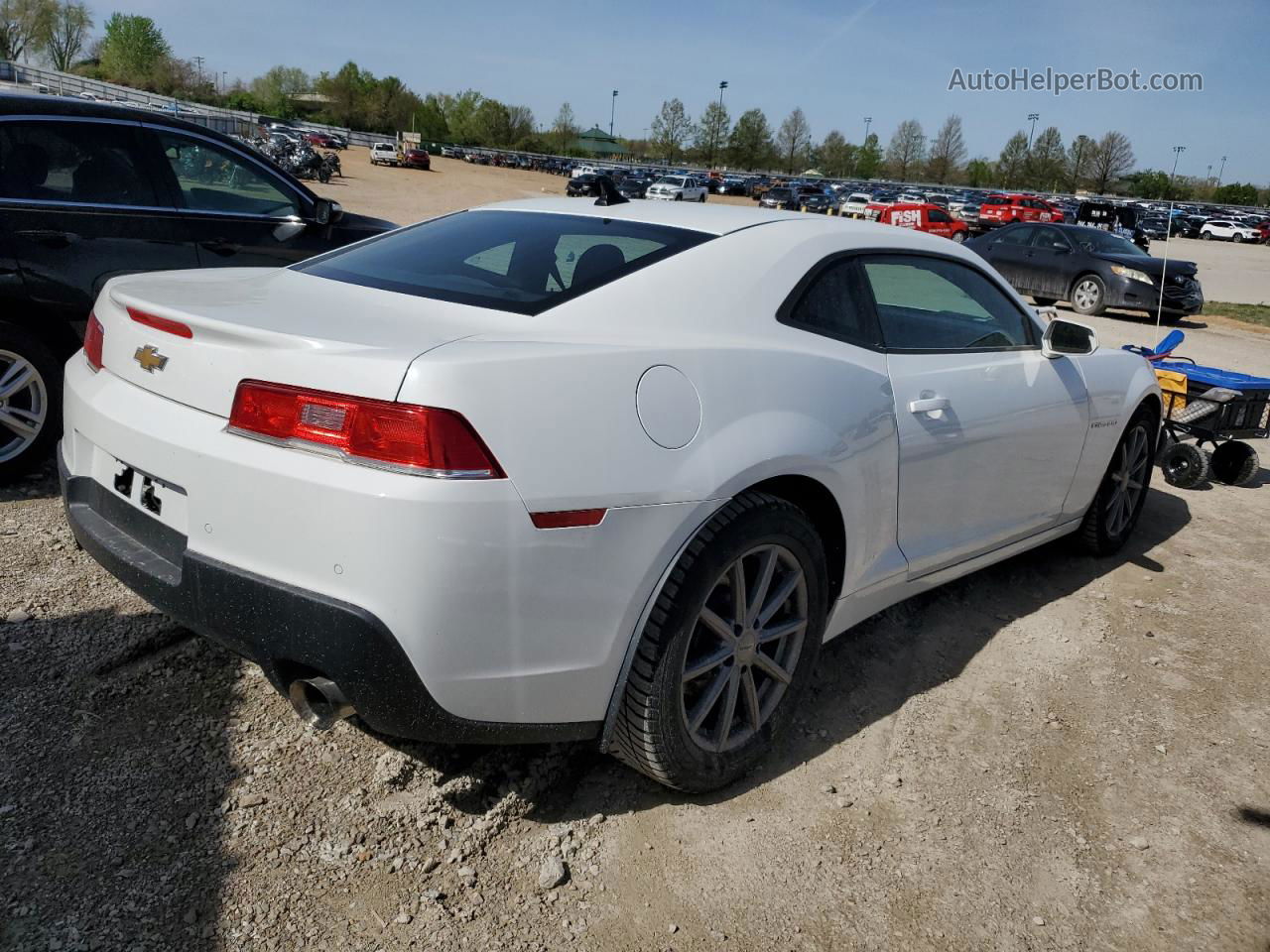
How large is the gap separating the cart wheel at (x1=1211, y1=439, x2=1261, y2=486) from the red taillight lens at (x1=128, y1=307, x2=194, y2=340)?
21.3 feet

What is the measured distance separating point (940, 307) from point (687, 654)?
192cm

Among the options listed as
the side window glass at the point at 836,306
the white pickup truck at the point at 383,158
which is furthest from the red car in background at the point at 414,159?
the side window glass at the point at 836,306

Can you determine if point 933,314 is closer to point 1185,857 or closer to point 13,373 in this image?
point 1185,857

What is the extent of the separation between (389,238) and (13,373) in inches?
85.6

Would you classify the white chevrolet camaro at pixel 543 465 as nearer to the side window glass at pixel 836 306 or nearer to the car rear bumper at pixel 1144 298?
the side window glass at pixel 836 306

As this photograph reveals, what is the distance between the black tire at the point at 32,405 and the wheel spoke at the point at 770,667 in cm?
351

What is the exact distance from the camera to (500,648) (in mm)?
2174

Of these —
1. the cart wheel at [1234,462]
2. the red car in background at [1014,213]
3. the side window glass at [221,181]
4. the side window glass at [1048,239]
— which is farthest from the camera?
the red car in background at [1014,213]

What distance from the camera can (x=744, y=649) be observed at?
2.74 meters

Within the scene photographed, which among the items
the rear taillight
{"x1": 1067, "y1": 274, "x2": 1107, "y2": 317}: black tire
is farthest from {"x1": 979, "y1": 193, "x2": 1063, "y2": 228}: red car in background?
the rear taillight

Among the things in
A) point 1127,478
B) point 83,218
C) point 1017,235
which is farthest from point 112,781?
point 1017,235

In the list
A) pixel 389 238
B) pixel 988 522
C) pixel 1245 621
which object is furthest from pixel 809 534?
pixel 1245 621

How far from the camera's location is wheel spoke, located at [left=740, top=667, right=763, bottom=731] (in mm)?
2797

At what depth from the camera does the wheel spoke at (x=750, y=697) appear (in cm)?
280
